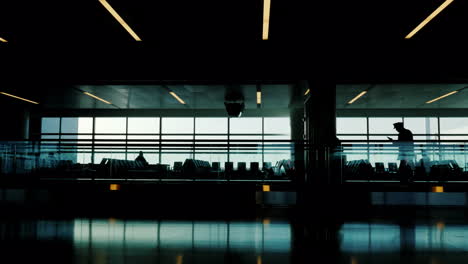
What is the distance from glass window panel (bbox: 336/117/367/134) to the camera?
1877 centimetres

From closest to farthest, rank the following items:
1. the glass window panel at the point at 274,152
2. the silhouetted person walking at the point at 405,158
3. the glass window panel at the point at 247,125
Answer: the silhouetted person walking at the point at 405,158, the glass window panel at the point at 274,152, the glass window panel at the point at 247,125

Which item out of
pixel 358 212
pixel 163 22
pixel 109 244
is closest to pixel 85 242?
pixel 109 244

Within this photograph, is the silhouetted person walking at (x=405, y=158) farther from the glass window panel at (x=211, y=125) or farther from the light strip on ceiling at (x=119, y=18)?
the glass window panel at (x=211, y=125)

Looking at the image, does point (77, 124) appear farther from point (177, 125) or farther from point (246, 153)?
point (246, 153)

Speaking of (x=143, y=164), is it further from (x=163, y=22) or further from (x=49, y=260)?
(x=49, y=260)

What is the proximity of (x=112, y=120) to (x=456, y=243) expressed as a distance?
17.8m

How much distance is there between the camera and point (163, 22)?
7.65 metres

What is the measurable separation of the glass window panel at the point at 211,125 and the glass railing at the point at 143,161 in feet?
34.2

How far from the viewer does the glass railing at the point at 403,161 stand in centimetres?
831

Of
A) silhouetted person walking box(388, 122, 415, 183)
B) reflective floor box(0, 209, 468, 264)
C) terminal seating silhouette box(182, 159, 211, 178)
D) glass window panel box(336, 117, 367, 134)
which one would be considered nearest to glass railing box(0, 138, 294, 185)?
terminal seating silhouette box(182, 159, 211, 178)

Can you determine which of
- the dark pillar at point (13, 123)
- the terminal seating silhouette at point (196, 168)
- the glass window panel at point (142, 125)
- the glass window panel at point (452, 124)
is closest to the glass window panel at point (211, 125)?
the glass window panel at point (142, 125)

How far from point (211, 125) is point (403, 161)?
1188 centimetres

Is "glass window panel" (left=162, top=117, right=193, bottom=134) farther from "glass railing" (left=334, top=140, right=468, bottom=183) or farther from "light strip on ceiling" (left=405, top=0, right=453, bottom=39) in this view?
"light strip on ceiling" (left=405, top=0, right=453, bottom=39)

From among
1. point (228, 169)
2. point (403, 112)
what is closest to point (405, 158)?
point (228, 169)
